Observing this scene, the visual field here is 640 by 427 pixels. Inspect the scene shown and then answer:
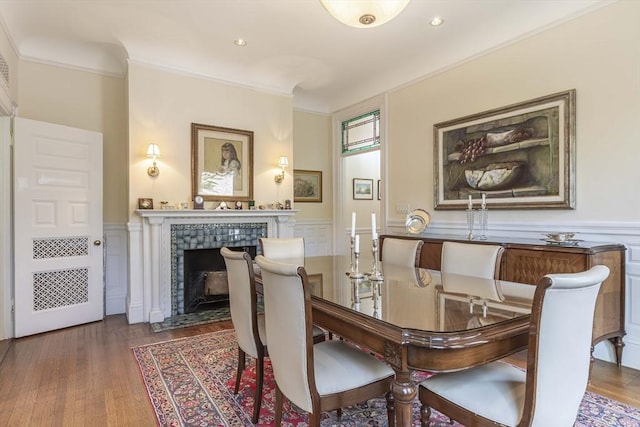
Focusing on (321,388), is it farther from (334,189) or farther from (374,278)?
(334,189)

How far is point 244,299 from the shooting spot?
1.99m

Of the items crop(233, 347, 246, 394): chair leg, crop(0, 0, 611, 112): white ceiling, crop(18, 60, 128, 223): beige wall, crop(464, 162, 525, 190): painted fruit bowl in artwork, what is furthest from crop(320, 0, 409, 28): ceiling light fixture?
crop(18, 60, 128, 223): beige wall

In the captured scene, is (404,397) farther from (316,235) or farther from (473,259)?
(316,235)

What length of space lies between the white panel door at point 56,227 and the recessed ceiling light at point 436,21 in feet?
12.4

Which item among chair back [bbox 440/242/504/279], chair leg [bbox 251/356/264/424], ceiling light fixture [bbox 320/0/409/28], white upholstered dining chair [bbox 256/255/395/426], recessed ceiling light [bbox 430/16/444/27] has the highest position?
recessed ceiling light [bbox 430/16/444/27]

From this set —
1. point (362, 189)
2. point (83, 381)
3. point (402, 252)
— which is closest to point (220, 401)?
point (83, 381)

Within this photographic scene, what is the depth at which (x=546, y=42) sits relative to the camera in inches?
124

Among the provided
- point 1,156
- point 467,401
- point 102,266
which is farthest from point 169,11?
point 467,401

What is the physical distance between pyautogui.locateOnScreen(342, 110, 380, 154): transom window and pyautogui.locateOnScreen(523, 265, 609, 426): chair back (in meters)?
4.11

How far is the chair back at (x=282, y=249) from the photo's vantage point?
301cm

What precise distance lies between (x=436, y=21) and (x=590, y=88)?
59.3 inches

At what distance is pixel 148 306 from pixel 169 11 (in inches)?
A: 120

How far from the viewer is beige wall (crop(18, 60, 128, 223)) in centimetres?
382

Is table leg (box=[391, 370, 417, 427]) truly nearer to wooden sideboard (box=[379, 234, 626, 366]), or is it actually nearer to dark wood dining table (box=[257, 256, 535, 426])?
dark wood dining table (box=[257, 256, 535, 426])
